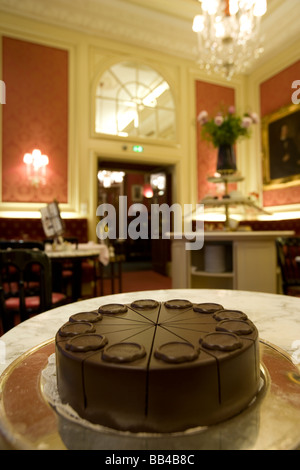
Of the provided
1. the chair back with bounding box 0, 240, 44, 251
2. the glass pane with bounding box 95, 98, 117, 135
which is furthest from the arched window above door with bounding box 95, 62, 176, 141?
the chair back with bounding box 0, 240, 44, 251

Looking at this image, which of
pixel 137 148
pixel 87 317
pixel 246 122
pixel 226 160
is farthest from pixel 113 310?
pixel 137 148

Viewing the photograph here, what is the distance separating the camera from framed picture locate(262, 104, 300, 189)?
550 cm

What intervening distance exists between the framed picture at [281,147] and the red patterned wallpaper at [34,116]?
12.6ft

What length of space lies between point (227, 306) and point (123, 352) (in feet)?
1.73

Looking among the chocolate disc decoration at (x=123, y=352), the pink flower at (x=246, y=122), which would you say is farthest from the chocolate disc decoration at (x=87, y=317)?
the pink flower at (x=246, y=122)

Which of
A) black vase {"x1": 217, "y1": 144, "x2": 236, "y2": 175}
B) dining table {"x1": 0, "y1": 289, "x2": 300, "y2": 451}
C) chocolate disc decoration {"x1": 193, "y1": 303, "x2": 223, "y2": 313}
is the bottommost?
dining table {"x1": 0, "y1": 289, "x2": 300, "y2": 451}

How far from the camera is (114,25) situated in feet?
16.9

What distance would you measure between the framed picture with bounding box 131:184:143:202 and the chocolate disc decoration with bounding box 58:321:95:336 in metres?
10.1

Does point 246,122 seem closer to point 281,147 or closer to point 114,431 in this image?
point 281,147

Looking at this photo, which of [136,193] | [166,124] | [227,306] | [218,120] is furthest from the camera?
[136,193]

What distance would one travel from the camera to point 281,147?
580 centimetres

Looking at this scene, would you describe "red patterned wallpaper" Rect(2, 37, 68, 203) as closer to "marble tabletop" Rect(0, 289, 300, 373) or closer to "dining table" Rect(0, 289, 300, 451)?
"marble tabletop" Rect(0, 289, 300, 373)

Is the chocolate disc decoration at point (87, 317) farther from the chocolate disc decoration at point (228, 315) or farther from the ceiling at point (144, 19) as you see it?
the ceiling at point (144, 19)

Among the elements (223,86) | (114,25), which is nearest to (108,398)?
(114,25)
